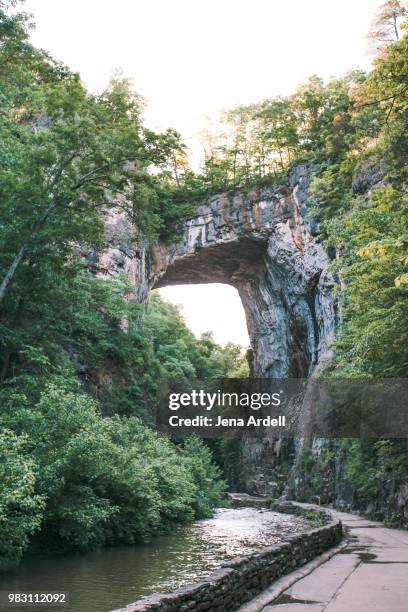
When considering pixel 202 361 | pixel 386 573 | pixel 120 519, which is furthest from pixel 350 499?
pixel 202 361

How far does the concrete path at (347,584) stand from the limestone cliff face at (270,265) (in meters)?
18.8

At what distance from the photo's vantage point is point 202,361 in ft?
162

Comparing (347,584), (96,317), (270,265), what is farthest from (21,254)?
(270,265)

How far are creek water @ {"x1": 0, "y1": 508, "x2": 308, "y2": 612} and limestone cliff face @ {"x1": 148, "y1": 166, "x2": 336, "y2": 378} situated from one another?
56.9ft

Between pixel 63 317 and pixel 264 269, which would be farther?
pixel 264 269

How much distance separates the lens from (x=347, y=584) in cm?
757

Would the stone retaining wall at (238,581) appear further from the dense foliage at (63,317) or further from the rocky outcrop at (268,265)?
the rocky outcrop at (268,265)

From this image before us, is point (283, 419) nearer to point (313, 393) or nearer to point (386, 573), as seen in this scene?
point (313, 393)

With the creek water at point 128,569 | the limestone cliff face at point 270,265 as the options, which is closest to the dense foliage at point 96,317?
the creek water at point 128,569

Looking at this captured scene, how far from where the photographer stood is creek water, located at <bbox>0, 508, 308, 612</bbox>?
748 cm

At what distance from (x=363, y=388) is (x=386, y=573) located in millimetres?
7233

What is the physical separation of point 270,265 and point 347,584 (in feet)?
93.2

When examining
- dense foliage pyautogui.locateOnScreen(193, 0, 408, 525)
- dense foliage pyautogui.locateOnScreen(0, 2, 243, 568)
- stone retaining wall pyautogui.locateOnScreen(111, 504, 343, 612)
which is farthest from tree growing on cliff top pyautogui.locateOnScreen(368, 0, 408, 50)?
stone retaining wall pyautogui.locateOnScreen(111, 504, 343, 612)

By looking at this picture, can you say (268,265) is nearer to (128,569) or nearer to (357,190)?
(357,190)
